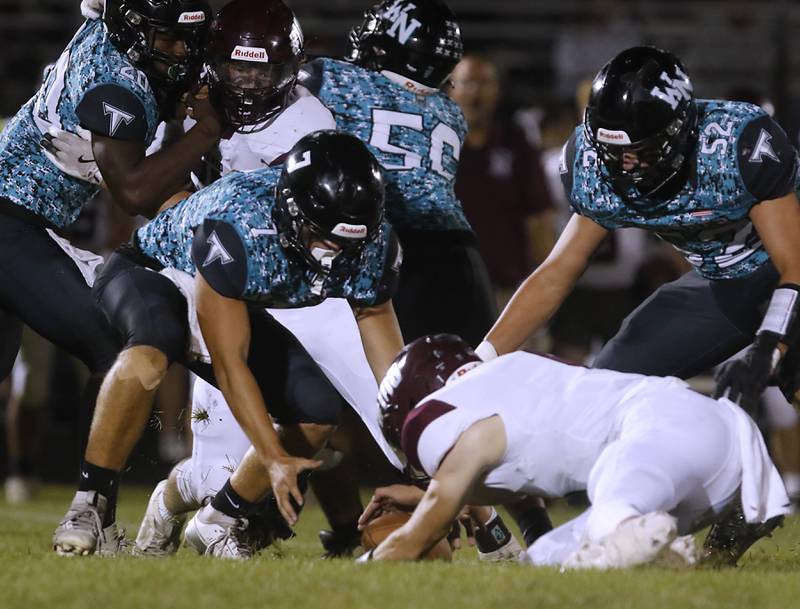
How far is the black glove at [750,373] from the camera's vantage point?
4328mm

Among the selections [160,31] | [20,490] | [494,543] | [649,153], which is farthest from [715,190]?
[20,490]

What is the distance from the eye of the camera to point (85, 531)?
448cm

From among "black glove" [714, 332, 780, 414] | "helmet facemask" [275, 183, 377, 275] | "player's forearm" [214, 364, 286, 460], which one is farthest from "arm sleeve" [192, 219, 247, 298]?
"black glove" [714, 332, 780, 414]

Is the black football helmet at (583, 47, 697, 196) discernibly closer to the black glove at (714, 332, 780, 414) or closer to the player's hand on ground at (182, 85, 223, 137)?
the black glove at (714, 332, 780, 414)

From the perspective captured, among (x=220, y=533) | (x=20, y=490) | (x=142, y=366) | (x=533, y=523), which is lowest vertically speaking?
(x=20, y=490)

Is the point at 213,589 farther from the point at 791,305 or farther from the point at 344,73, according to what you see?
the point at 344,73

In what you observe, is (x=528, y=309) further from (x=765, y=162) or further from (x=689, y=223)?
(x=765, y=162)

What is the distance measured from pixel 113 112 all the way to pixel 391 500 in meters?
1.65

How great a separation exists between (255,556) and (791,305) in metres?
1.96

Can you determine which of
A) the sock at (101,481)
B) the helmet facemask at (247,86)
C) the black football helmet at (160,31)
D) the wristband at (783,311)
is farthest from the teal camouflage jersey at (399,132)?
the sock at (101,481)

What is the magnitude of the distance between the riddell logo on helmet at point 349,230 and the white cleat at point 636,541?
127cm

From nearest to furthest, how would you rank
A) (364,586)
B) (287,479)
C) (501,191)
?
1. (364,586)
2. (287,479)
3. (501,191)

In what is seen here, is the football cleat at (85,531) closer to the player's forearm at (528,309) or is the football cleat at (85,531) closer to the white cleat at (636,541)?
the player's forearm at (528,309)

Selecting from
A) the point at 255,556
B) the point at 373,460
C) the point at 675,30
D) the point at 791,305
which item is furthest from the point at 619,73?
the point at 675,30
